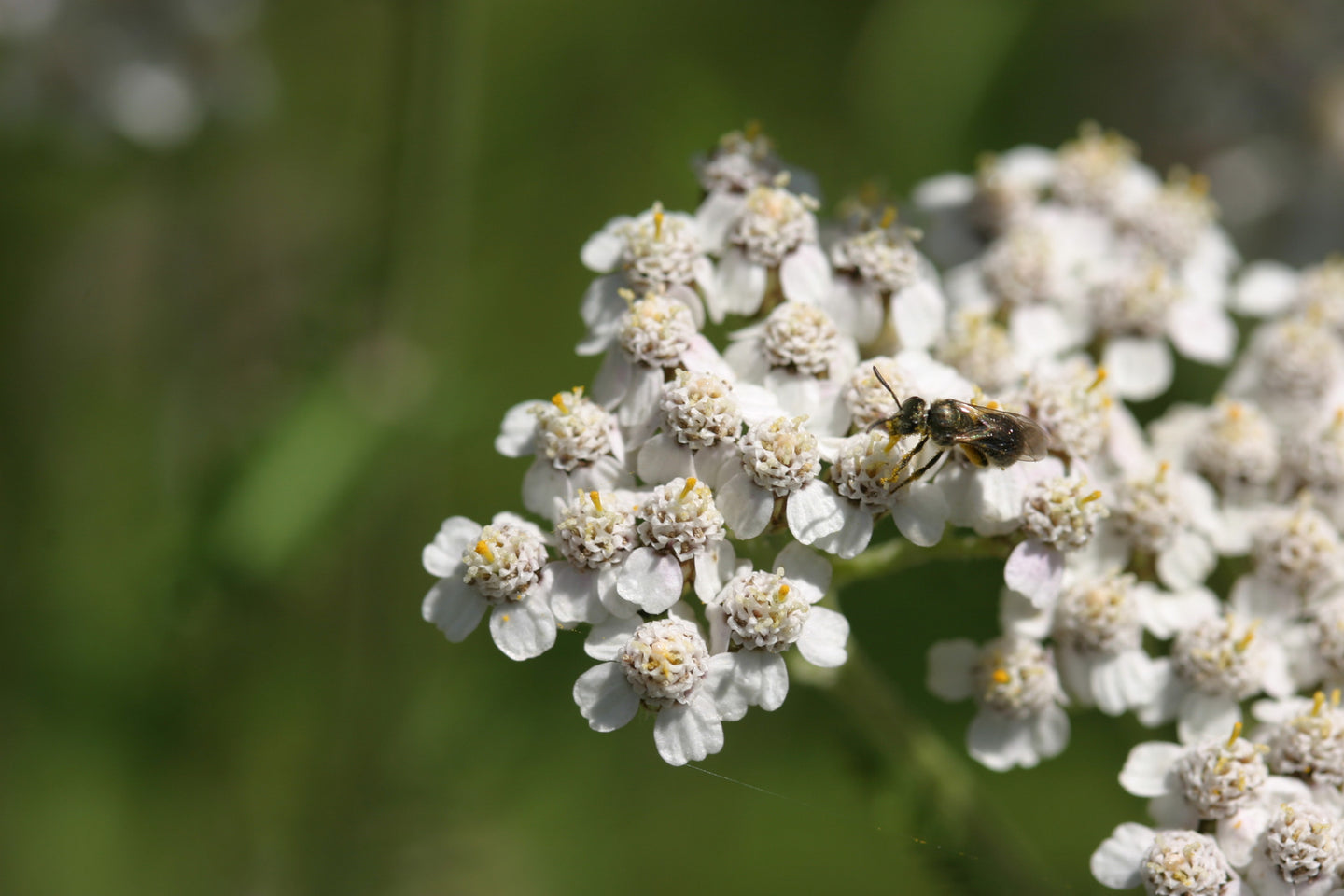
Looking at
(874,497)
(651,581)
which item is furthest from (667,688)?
(874,497)

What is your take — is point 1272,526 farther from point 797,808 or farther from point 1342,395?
point 797,808

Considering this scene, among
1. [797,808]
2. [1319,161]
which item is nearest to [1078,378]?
[797,808]

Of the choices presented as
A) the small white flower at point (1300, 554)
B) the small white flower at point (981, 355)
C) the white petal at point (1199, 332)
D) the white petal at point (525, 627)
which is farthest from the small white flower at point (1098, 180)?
the white petal at point (525, 627)

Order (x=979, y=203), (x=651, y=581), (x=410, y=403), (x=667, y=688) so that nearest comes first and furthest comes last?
(x=667, y=688)
(x=651, y=581)
(x=979, y=203)
(x=410, y=403)

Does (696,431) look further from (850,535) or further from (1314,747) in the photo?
(1314,747)

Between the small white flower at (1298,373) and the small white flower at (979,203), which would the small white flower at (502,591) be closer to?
the small white flower at (979,203)

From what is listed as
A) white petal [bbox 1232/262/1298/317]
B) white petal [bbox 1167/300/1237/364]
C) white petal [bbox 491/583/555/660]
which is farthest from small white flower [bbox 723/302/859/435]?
white petal [bbox 1232/262/1298/317]
